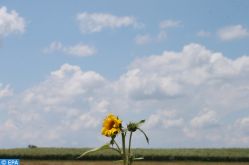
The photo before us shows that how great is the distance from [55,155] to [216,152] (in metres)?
10.6

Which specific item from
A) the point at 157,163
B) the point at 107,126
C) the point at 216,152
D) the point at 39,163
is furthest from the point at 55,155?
the point at 107,126

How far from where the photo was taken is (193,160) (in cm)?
3297

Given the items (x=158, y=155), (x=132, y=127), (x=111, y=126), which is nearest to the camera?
(x=132, y=127)

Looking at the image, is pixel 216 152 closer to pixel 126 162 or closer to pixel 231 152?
pixel 231 152

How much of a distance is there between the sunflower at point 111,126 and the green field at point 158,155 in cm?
2744

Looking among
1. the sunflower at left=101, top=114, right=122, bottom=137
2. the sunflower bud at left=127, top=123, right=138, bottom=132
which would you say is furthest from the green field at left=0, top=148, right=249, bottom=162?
the sunflower bud at left=127, top=123, right=138, bottom=132

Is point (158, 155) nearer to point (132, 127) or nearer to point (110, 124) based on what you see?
point (110, 124)

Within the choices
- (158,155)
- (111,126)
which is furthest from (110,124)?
(158,155)

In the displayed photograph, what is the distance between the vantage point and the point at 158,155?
33.2 meters

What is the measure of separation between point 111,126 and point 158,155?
28.9 meters

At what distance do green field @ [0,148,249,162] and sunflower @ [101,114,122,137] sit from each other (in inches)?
1080

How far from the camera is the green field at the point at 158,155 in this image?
33031mm

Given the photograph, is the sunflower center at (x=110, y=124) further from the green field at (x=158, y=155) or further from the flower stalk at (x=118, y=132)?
the green field at (x=158, y=155)

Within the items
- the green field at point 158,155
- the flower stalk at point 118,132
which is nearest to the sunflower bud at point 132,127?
the flower stalk at point 118,132
